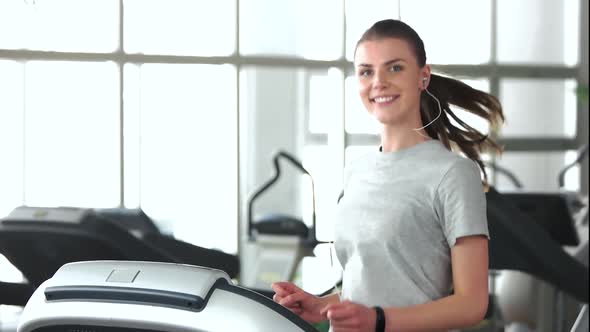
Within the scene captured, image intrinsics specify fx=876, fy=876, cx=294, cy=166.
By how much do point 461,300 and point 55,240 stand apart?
0.78 meters

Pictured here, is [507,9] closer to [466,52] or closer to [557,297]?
[466,52]

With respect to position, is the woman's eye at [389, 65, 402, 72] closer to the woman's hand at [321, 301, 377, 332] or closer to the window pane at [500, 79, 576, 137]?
the woman's hand at [321, 301, 377, 332]

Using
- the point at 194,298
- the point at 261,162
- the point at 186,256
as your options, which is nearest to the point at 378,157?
the point at 194,298

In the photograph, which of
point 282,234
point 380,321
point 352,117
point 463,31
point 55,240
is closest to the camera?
point 380,321

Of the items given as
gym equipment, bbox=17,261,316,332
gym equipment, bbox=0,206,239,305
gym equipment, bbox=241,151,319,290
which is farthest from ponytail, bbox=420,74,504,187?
gym equipment, bbox=241,151,319,290

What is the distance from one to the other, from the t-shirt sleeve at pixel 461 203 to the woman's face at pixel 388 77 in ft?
0.35

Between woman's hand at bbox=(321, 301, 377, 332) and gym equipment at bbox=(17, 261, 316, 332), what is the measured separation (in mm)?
59

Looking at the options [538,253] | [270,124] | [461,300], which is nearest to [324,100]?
[270,124]

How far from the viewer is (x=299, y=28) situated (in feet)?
16.7

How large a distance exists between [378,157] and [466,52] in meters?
4.18

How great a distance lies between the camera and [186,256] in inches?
71.3

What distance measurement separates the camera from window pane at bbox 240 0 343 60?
5004 mm

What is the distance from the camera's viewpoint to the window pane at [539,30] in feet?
18.0

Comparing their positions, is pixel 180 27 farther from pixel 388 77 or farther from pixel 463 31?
pixel 388 77
